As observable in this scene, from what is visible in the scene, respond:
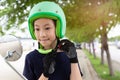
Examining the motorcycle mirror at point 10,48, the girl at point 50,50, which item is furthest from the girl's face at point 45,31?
the motorcycle mirror at point 10,48

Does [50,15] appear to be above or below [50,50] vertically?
above

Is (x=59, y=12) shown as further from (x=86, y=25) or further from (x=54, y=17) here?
(x=86, y=25)

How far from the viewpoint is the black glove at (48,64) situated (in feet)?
6.49

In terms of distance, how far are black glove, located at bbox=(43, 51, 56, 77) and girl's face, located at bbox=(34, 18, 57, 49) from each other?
0.08 metres

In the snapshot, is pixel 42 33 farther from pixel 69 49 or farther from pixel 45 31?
pixel 69 49

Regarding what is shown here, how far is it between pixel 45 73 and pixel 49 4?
1.41 feet

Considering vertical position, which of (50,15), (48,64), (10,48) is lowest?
(48,64)

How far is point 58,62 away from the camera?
6.81 ft

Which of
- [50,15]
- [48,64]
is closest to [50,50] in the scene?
[48,64]

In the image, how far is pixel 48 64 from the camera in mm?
1984

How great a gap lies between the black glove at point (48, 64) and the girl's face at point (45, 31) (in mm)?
77

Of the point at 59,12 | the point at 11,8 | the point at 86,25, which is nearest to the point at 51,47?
the point at 59,12

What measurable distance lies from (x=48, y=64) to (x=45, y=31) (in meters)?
0.19

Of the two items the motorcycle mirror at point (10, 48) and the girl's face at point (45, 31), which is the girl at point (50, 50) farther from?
the motorcycle mirror at point (10, 48)
